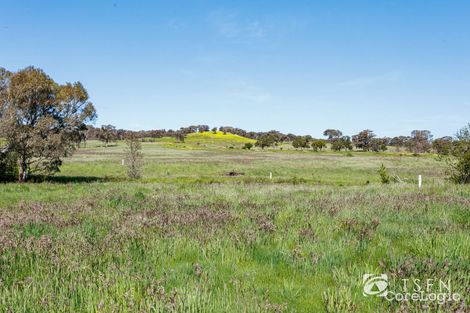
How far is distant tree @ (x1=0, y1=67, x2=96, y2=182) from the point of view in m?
30.0

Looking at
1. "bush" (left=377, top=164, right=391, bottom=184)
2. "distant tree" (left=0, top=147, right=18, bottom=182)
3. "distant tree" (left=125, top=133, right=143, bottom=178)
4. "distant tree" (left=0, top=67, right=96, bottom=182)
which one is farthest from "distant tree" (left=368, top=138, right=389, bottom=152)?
"distant tree" (left=0, top=147, right=18, bottom=182)

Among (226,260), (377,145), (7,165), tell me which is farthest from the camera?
(377,145)

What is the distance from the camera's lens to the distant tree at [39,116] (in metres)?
30.0

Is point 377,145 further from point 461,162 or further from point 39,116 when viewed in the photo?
point 39,116

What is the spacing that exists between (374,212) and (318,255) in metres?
4.84

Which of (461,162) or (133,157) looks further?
(133,157)

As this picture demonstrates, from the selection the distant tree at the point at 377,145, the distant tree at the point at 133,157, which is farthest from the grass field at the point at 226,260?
the distant tree at the point at 377,145

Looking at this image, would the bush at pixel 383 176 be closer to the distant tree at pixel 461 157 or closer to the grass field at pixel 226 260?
the distant tree at pixel 461 157

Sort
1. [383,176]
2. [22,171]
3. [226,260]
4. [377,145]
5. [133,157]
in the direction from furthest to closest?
[377,145] < [133,157] < [383,176] < [22,171] < [226,260]

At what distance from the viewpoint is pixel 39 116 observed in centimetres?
3269

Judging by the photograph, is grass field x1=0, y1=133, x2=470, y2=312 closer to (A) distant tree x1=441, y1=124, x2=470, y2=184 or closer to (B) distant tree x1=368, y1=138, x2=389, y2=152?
(A) distant tree x1=441, y1=124, x2=470, y2=184

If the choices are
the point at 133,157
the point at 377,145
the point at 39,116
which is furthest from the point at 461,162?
the point at 377,145

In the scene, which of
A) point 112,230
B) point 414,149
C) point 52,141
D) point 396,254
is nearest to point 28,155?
point 52,141

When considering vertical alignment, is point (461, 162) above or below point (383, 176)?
above
